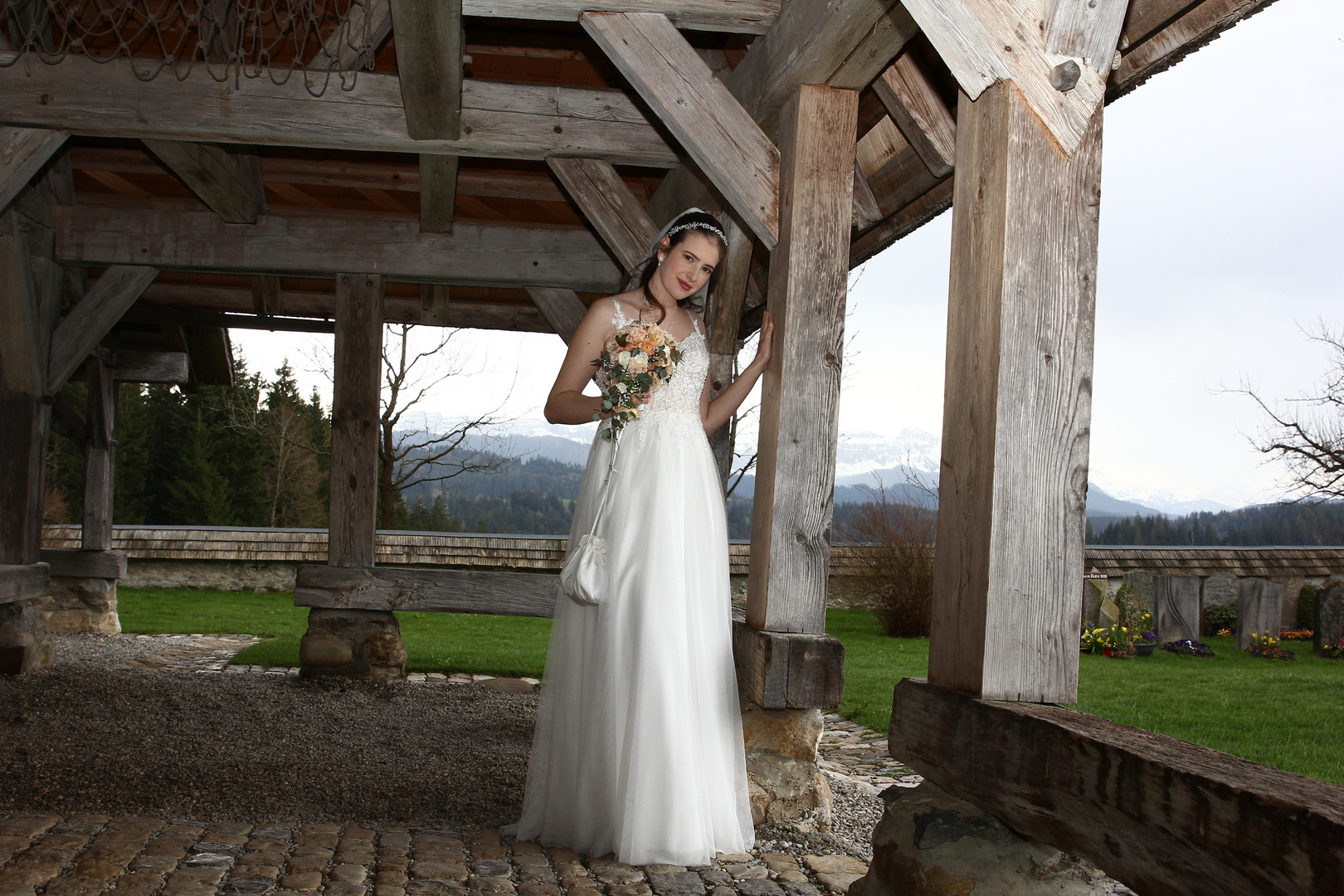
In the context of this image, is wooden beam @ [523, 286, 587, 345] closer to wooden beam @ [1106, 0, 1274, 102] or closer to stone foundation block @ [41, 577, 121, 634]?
wooden beam @ [1106, 0, 1274, 102]

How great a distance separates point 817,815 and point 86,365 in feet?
30.2

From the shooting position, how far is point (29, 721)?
502cm

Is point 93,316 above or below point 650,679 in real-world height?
above

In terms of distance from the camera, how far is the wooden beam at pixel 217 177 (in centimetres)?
524

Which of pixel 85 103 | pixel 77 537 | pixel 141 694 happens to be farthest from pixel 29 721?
pixel 77 537

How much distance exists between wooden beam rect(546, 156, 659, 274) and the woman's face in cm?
150

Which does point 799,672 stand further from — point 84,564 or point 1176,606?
point 1176,606

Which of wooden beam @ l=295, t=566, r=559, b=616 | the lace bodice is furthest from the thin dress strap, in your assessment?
wooden beam @ l=295, t=566, r=559, b=616

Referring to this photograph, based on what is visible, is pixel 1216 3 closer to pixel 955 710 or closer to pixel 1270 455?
pixel 955 710

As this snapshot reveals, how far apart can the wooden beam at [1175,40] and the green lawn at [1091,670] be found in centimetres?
341

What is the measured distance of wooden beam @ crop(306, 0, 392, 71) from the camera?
486cm

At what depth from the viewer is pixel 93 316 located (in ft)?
21.9

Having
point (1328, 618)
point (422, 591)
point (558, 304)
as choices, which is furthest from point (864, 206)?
point (1328, 618)

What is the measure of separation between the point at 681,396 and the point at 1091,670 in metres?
6.97
